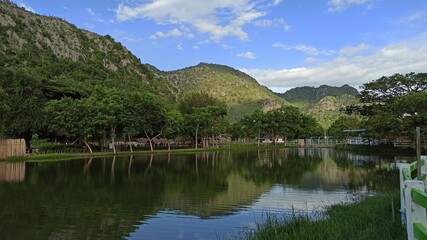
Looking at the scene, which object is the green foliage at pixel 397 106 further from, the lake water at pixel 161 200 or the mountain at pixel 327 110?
the mountain at pixel 327 110

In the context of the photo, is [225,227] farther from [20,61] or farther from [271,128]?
[271,128]

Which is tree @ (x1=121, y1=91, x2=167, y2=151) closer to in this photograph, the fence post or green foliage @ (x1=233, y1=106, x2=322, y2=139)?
green foliage @ (x1=233, y1=106, x2=322, y2=139)

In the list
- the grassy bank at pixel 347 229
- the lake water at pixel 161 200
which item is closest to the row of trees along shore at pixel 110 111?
the lake water at pixel 161 200

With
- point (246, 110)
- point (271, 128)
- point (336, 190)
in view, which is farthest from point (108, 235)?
point (246, 110)

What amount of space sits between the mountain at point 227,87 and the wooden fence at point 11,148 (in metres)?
104

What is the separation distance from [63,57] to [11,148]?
5438 cm

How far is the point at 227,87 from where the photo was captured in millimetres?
169625

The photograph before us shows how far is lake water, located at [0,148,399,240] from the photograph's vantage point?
1328 centimetres

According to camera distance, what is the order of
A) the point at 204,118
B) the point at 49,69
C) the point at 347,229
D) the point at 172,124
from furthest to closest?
the point at 49,69, the point at 204,118, the point at 172,124, the point at 347,229

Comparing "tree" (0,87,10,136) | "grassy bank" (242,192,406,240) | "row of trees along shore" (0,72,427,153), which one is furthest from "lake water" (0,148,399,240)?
"tree" (0,87,10,136)

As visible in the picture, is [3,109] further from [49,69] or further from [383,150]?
[383,150]

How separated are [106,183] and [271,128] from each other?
233 feet

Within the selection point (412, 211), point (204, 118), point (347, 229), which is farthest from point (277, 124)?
point (412, 211)

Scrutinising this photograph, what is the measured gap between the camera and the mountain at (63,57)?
65938 millimetres
